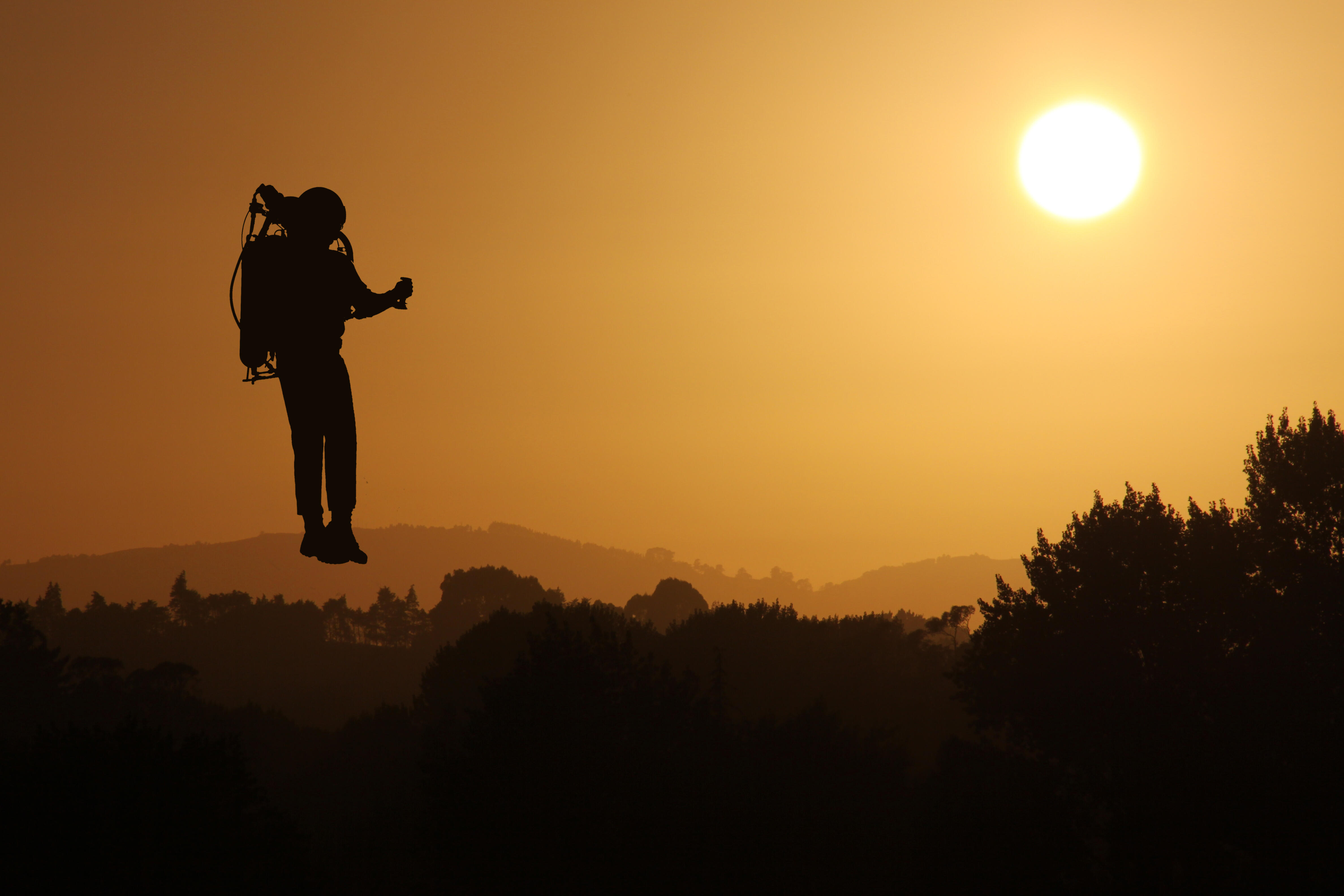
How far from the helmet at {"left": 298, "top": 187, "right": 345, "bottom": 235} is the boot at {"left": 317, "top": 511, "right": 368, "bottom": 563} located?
1.16 metres

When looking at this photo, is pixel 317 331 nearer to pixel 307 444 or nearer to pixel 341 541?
pixel 307 444

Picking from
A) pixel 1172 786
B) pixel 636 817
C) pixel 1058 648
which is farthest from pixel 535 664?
pixel 1172 786

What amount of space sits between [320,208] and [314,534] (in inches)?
52.2

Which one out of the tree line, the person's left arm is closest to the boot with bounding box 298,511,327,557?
the person's left arm

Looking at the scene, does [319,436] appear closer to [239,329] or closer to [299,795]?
[239,329]

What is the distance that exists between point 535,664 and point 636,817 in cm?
1267

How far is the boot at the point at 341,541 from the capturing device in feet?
12.9

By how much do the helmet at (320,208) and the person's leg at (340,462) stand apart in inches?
21.7

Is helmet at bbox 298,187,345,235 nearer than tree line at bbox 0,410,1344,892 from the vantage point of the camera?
Yes

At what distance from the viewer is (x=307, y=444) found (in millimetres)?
4027

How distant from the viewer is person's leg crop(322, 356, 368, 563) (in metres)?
3.96

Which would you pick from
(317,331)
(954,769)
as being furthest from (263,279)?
(954,769)

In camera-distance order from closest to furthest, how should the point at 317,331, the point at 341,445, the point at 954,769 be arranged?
1. the point at 317,331
2. the point at 341,445
3. the point at 954,769

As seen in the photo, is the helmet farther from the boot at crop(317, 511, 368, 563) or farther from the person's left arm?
the boot at crop(317, 511, 368, 563)
